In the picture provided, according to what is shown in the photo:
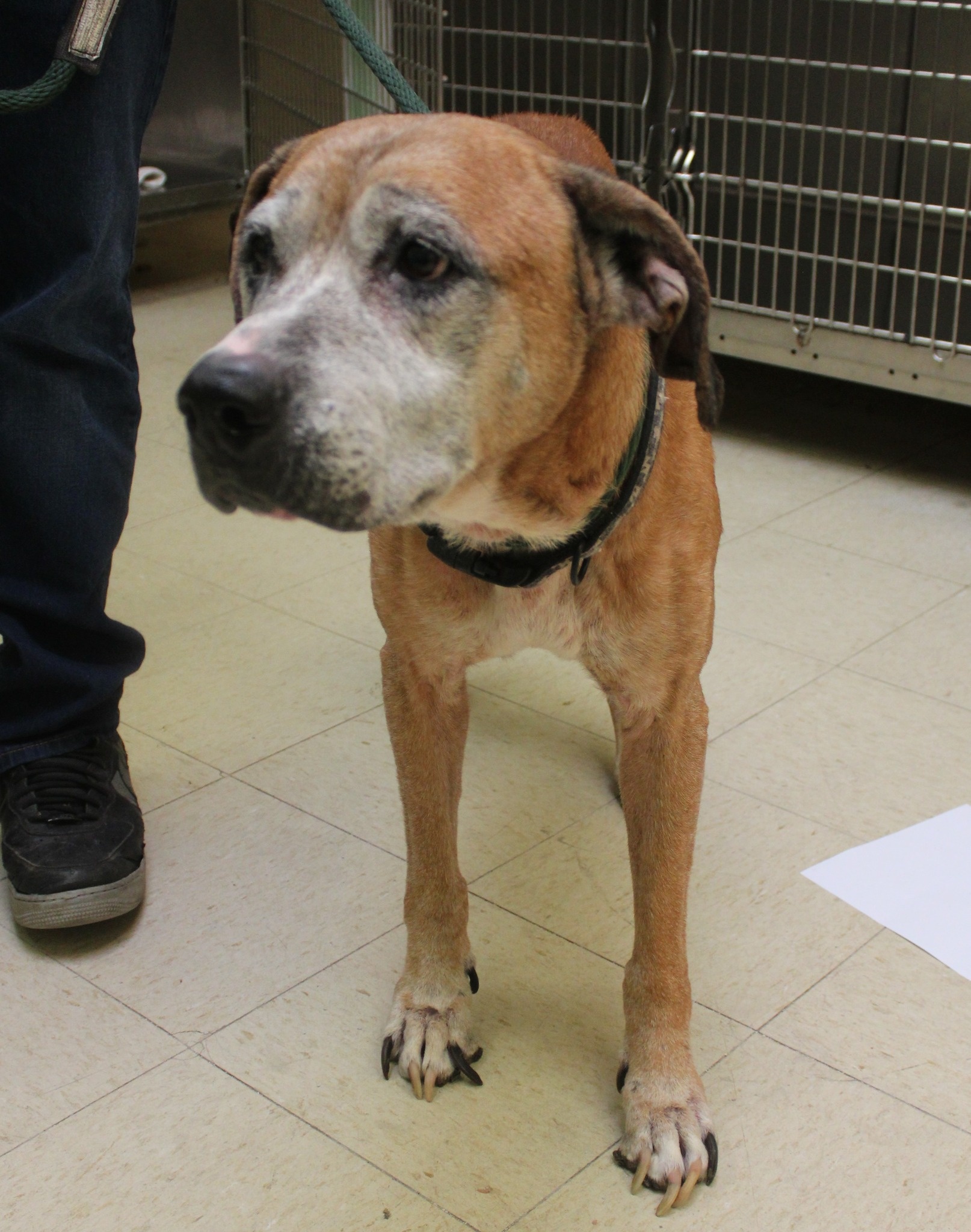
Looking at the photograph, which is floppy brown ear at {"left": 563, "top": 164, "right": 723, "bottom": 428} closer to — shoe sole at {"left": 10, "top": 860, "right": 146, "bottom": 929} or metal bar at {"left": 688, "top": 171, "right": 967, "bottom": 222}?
shoe sole at {"left": 10, "top": 860, "right": 146, "bottom": 929}

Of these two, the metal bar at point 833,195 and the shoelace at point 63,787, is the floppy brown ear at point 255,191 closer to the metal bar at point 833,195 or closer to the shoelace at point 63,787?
the shoelace at point 63,787

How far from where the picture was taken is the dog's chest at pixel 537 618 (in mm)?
1382

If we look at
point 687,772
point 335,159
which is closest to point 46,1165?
point 687,772

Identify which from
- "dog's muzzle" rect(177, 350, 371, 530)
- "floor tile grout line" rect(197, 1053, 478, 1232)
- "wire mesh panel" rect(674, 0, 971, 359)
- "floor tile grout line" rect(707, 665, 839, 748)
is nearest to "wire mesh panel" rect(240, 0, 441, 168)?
"wire mesh panel" rect(674, 0, 971, 359)

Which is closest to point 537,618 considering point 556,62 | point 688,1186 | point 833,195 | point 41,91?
point 688,1186

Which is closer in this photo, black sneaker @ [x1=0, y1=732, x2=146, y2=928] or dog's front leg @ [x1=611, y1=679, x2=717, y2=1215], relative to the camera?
dog's front leg @ [x1=611, y1=679, x2=717, y2=1215]

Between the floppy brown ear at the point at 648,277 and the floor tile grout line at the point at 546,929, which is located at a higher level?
the floppy brown ear at the point at 648,277

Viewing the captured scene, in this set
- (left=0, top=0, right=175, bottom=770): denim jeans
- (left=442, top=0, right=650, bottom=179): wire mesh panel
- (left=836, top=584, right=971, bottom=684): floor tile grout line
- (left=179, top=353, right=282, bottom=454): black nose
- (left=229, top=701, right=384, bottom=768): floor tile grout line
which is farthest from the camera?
(left=442, top=0, right=650, bottom=179): wire mesh panel

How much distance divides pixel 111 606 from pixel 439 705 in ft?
4.13

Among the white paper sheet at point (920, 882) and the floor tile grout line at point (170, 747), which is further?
the floor tile grout line at point (170, 747)

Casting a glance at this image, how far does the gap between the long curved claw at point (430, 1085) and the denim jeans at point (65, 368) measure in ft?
2.39

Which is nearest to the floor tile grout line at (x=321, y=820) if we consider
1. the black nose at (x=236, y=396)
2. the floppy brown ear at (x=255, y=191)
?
the floppy brown ear at (x=255, y=191)

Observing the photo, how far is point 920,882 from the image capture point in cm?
178

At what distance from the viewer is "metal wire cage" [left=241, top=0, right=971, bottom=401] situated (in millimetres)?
2861
